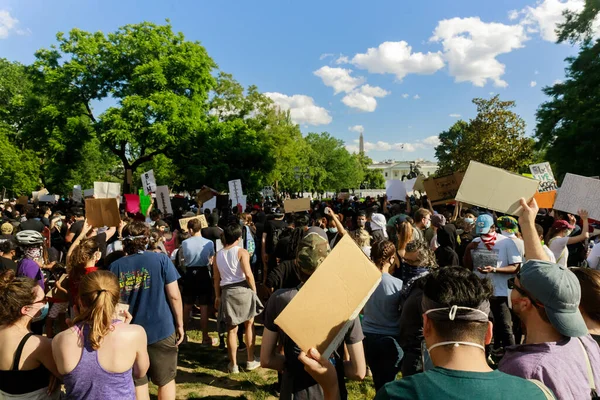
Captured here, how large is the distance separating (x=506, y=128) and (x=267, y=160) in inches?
707

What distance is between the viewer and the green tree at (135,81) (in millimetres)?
19516

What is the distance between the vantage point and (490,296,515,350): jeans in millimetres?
4344

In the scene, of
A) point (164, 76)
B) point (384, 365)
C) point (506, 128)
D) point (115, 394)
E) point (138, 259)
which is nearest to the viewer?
point (115, 394)

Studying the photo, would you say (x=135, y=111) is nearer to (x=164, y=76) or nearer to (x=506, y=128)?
(x=164, y=76)

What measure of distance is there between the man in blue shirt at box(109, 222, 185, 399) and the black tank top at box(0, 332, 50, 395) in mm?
1115

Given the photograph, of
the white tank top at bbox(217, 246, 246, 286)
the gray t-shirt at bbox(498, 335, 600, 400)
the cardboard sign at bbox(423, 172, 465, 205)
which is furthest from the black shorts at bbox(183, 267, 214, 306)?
the cardboard sign at bbox(423, 172, 465, 205)

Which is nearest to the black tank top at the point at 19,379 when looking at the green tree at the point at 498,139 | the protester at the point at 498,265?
the protester at the point at 498,265

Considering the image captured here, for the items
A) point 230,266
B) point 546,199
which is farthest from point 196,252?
point 546,199

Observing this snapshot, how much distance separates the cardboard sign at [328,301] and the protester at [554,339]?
0.78 metres

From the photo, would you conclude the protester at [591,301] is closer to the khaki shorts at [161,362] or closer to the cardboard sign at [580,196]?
the khaki shorts at [161,362]

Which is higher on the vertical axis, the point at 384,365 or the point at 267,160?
the point at 267,160

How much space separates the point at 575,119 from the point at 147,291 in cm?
2122

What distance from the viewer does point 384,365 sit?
3.27 metres

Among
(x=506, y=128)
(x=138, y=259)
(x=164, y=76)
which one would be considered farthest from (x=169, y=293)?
(x=506, y=128)
